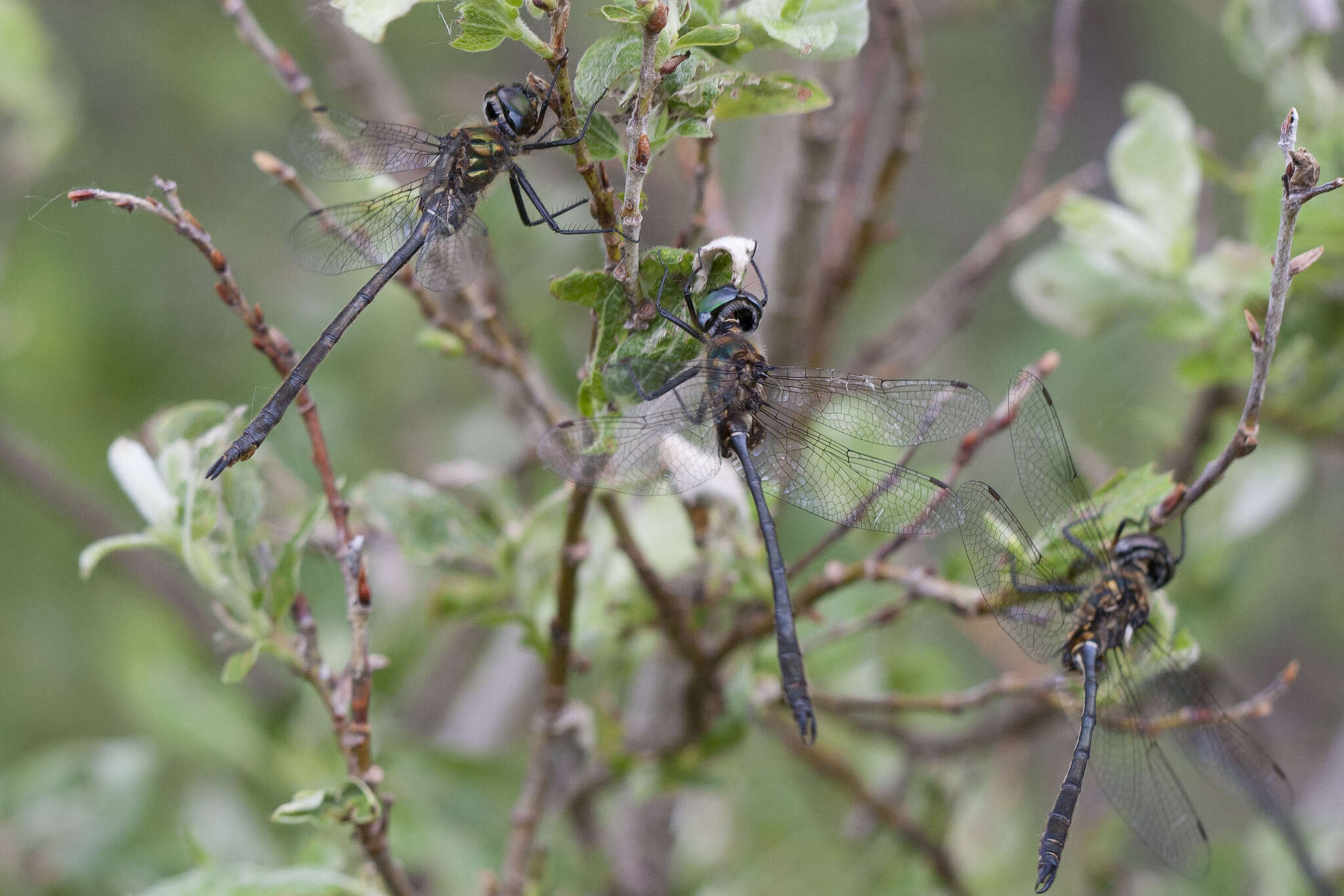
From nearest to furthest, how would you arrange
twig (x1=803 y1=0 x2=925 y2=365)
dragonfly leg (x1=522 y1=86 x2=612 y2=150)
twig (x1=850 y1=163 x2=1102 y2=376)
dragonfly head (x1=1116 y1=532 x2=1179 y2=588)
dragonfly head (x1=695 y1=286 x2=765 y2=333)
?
dragonfly leg (x1=522 y1=86 x2=612 y2=150) → dragonfly head (x1=695 y1=286 x2=765 y2=333) → dragonfly head (x1=1116 y1=532 x2=1179 y2=588) → twig (x1=803 y1=0 x2=925 y2=365) → twig (x1=850 y1=163 x2=1102 y2=376)

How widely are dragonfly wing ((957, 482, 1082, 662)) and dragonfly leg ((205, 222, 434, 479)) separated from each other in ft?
2.40

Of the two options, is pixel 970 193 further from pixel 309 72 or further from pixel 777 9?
pixel 777 9

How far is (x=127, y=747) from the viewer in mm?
1802

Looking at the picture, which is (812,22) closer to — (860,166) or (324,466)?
(324,466)

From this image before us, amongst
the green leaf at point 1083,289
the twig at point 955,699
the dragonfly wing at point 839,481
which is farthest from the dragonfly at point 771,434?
the green leaf at point 1083,289

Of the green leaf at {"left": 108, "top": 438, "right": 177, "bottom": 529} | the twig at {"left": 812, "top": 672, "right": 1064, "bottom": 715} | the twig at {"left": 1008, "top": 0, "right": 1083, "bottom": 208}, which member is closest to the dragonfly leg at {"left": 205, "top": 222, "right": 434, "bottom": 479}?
the green leaf at {"left": 108, "top": 438, "right": 177, "bottom": 529}

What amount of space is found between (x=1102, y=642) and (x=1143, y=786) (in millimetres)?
233

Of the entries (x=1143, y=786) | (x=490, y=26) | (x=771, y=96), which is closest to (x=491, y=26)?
(x=490, y=26)

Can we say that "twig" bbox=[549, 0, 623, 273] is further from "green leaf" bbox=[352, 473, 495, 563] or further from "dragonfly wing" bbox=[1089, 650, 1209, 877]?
"dragonfly wing" bbox=[1089, 650, 1209, 877]

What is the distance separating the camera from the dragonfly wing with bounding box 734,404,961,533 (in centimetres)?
132

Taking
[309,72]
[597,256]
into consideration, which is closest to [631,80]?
[597,256]

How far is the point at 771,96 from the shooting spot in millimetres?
1039

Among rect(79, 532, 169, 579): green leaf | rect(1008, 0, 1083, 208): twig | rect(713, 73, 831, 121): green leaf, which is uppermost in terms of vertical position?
rect(1008, 0, 1083, 208): twig

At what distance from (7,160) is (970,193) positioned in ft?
9.11
